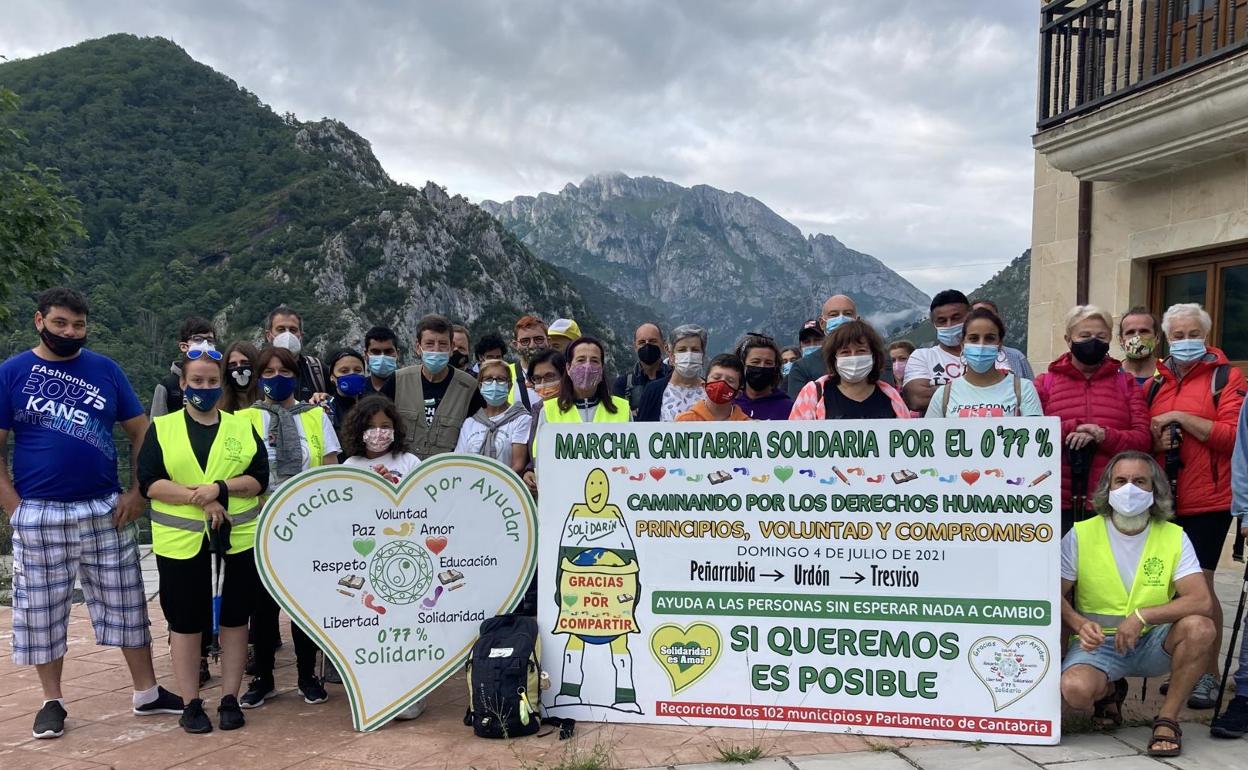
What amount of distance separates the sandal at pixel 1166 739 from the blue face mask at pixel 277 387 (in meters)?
4.48

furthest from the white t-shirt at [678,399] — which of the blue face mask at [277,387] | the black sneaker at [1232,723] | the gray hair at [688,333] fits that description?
the black sneaker at [1232,723]

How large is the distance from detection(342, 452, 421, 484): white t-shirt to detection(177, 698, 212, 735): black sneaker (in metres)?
1.30

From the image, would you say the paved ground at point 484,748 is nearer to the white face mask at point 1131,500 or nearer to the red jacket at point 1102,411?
the white face mask at point 1131,500

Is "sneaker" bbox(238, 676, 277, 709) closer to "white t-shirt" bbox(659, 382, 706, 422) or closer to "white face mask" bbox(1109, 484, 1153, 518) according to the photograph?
"white t-shirt" bbox(659, 382, 706, 422)

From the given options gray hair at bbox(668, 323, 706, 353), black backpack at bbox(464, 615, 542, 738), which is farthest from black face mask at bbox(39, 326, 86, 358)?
gray hair at bbox(668, 323, 706, 353)

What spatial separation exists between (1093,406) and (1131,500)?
0.63 meters

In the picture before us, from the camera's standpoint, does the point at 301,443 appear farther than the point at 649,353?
No

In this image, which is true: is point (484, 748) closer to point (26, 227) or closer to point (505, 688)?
point (505, 688)

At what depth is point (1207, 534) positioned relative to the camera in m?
4.30

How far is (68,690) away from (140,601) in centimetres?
94

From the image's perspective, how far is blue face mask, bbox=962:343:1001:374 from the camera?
4316 mm

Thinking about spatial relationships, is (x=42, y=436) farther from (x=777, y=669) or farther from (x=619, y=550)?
(x=777, y=669)

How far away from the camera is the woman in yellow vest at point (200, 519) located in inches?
161

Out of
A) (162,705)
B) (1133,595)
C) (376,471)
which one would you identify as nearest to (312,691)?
(162,705)
